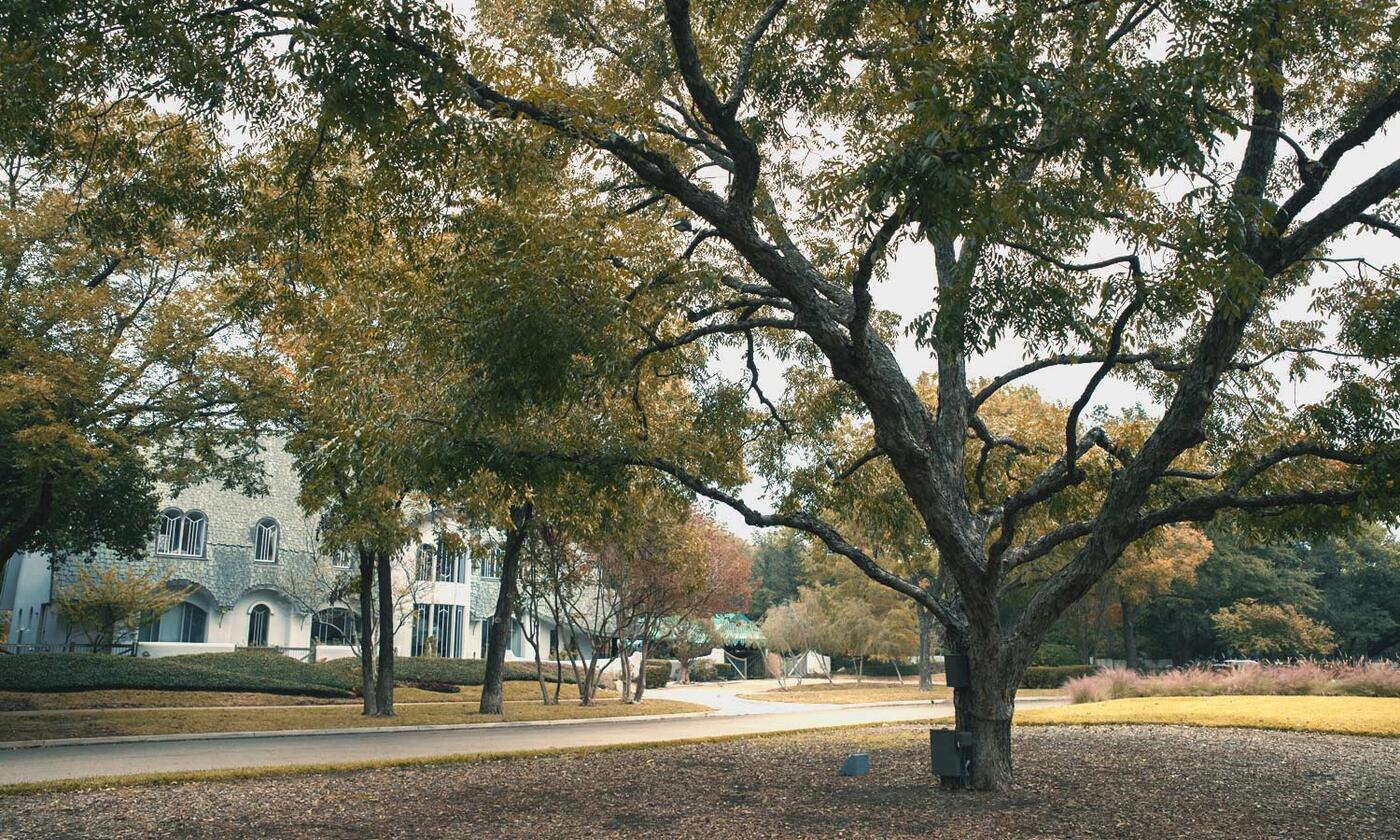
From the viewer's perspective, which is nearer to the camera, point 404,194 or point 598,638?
point 404,194

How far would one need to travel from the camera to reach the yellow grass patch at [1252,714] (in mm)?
16047

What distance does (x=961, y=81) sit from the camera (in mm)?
6500

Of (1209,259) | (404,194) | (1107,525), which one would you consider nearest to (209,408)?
(404,194)

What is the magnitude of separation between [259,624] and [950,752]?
3414cm

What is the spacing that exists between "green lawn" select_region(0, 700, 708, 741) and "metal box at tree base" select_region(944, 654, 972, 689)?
11920mm

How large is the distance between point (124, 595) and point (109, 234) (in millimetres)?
25300

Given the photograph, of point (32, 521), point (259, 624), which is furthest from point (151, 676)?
point (259, 624)

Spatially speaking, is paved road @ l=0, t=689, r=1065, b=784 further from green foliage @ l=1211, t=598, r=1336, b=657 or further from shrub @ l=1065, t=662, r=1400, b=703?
green foliage @ l=1211, t=598, r=1336, b=657

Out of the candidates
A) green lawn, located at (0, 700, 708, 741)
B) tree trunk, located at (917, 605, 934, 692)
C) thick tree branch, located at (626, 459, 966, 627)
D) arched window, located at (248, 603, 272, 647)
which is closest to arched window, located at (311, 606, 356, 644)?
arched window, located at (248, 603, 272, 647)

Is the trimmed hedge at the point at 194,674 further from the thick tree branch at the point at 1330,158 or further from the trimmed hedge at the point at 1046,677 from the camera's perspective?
the trimmed hedge at the point at 1046,677

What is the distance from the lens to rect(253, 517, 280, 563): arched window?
1469 inches

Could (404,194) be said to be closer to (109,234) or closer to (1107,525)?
(109,234)

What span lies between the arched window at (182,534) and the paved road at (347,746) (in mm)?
22488

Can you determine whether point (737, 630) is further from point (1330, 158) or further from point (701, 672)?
point (1330, 158)
